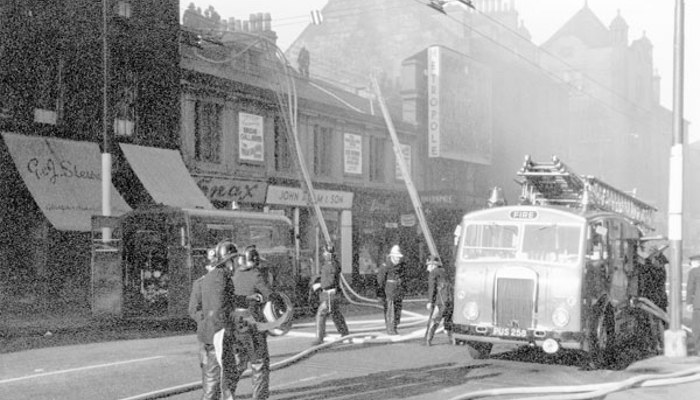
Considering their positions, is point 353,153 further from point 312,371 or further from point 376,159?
point 312,371

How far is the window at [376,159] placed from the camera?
3978cm

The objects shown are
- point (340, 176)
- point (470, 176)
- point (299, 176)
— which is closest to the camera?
point (299, 176)

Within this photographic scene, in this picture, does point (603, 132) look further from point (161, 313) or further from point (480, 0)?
point (161, 313)

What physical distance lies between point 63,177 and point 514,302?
593 inches

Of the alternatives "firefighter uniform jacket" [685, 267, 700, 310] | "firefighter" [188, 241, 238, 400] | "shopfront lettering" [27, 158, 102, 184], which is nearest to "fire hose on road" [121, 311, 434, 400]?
"firefighter" [188, 241, 238, 400]

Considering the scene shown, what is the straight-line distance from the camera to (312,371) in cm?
1246

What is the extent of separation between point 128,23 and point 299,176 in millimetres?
9648

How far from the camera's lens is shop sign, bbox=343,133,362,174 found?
37.8m

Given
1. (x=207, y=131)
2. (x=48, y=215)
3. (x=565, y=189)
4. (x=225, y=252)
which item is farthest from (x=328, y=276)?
(x=207, y=131)

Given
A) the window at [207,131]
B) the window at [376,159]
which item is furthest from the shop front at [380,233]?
the window at [207,131]

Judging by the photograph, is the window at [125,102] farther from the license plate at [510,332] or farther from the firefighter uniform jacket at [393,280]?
the license plate at [510,332]

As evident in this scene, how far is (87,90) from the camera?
2583 cm

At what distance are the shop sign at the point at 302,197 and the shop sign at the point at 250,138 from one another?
4.55 ft

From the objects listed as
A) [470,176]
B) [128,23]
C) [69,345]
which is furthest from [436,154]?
[69,345]
